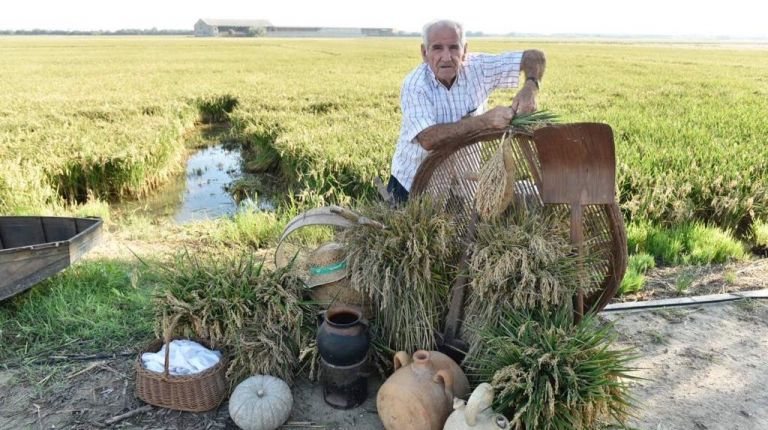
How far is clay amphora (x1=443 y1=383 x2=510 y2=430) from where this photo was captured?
2312 millimetres

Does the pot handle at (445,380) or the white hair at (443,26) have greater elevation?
the white hair at (443,26)

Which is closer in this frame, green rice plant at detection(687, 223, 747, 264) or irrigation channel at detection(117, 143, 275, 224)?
green rice plant at detection(687, 223, 747, 264)

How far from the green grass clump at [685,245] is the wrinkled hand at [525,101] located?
2.83 meters

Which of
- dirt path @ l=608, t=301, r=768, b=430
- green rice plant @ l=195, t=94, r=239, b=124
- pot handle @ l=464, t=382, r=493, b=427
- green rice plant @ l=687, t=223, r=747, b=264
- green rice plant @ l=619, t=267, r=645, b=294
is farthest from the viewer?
green rice plant @ l=195, t=94, r=239, b=124

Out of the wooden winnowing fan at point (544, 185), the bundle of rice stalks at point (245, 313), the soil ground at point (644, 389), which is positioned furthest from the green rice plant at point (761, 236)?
the bundle of rice stalks at point (245, 313)

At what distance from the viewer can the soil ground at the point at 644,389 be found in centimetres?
286

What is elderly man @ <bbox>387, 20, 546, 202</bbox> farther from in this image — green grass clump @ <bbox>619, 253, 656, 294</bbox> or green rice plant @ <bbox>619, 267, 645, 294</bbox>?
green rice plant @ <bbox>619, 267, 645, 294</bbox>

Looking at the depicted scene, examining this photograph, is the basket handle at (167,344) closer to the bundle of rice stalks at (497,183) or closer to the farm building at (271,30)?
the bundle of rice stalks at (497,183)

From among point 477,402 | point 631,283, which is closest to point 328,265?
point 477,402

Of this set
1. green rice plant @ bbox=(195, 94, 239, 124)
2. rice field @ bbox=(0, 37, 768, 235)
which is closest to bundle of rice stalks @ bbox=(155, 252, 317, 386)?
rice field @ bbox=(0, 37, 768, 235)

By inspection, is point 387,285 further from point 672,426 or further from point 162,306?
point 672,426

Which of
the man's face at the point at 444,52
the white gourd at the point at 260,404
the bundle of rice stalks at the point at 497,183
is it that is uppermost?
the man's face at the point at 444,52

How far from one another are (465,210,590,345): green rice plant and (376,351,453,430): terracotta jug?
41 cm

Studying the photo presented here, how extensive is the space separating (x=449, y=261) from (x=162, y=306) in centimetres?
167
